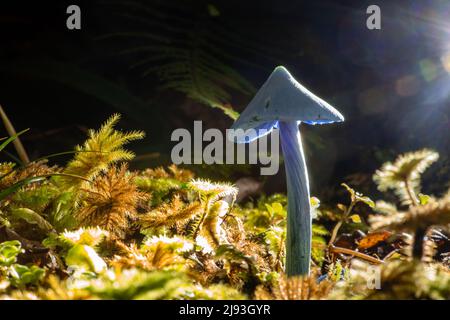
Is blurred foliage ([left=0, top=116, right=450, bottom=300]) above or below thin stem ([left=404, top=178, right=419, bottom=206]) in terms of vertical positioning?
below

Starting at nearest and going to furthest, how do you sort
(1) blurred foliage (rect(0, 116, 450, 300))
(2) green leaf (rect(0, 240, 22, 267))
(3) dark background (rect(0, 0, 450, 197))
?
(1) blurred foliage (rect(0, 116, 450, 300)), (2) green leaf (rect(0, 240, 22, 267)), (3) dark background (rect(0, 0, 450, 197))

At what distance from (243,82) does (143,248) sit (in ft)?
7.66

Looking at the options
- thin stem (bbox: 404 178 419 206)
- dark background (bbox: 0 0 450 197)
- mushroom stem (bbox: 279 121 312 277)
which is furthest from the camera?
dark background (bbox: 0 0 450 197)

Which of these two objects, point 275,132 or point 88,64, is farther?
point 88,64

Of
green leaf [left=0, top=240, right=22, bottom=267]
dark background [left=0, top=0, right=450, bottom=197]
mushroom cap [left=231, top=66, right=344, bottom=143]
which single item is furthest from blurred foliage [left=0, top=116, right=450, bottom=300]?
dark background [left=0, top=0, right=450, bottom=197]

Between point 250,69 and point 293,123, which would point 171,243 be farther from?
point 250,69

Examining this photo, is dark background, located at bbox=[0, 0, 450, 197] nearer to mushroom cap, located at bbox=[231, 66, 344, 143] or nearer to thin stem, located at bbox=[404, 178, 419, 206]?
mushroom cap, located at bbox=[231, 66, 344, 143]

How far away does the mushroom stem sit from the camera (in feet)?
4.27

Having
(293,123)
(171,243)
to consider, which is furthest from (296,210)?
(171,243)

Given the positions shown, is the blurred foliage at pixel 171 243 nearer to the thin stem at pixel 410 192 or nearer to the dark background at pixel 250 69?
the thin stem at pixel 410 192

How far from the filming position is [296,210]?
4.36ft

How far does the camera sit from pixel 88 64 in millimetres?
4145
